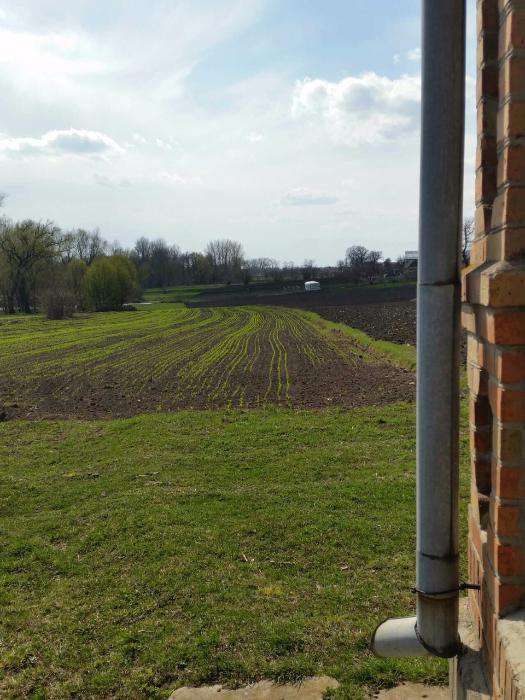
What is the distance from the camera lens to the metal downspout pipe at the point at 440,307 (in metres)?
Answer: 2.14

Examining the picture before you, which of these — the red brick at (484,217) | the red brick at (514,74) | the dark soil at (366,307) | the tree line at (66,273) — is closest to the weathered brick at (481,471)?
the red brick at (484,217)

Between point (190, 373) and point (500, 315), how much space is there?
19355 millimetres

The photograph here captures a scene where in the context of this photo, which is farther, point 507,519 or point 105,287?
point 105,287

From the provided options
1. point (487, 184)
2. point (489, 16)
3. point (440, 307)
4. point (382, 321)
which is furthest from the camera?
point (382, 321)

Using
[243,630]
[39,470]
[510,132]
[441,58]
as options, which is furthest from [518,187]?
[39,470]

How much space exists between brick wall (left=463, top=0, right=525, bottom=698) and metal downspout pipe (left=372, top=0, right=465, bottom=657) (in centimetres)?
15

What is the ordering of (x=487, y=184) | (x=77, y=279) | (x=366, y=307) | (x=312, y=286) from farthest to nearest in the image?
(x=312, y=286)
(x=77, y=279)
(x=366, y=307)
(x=487, y=184)

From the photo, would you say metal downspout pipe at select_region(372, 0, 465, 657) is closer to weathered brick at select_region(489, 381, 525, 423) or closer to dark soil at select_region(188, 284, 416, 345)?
weathered brick at select_region(489, 381, 525, 423)

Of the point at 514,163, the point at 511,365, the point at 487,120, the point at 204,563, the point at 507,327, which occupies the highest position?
the point at 487,120

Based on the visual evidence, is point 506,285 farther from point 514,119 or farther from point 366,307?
point 366,307

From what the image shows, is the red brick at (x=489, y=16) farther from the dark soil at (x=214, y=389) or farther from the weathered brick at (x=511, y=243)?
the dark soil at (x=214, y=389)

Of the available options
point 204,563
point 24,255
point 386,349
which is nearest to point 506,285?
point 204,563

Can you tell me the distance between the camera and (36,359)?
27.4 meters

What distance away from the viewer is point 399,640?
255 cm
